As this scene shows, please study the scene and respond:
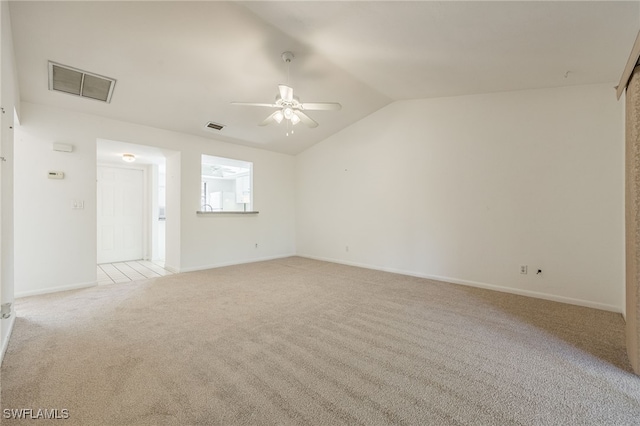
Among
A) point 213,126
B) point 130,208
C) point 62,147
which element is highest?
point 213,126

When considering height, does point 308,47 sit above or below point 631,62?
above

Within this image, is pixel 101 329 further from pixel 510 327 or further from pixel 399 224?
pixel 399 224

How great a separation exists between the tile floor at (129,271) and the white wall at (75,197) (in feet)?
1.05

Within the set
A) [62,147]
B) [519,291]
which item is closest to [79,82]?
[62,147]

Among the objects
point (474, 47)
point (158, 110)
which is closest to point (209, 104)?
point (158, 110)

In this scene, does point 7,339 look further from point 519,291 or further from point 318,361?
point 519,291

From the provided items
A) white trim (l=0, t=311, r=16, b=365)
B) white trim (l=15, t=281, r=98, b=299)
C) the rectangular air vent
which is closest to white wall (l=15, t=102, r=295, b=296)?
white trim (l=15, t=281, r=98, b=299)

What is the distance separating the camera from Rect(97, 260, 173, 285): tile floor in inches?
167

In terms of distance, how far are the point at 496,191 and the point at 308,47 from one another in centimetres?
314

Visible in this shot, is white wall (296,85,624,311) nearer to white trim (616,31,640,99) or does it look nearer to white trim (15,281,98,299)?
white trim (616,31,640,99)

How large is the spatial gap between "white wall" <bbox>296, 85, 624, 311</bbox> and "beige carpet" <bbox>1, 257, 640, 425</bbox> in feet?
1.94

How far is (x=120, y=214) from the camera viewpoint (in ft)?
18.6

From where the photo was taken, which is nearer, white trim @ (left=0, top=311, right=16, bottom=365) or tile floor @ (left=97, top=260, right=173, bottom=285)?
white trim @ (left=0, top=311, right=16, bottom=365)

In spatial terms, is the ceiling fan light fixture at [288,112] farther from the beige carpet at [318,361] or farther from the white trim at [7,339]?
the white trim at [7,339]
